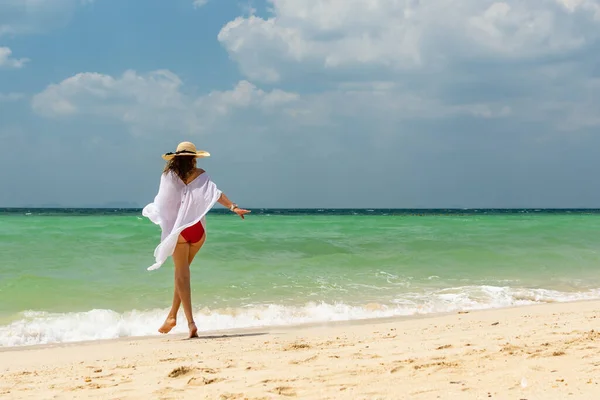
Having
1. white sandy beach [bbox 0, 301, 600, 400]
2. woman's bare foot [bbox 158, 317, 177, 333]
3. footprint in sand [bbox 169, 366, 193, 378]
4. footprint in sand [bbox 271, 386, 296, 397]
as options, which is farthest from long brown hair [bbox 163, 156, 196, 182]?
footprint in sand [bbox 271, 386, 296, 397]

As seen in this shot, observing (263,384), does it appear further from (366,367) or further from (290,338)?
(290,338)

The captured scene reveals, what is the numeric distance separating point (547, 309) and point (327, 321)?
270cm

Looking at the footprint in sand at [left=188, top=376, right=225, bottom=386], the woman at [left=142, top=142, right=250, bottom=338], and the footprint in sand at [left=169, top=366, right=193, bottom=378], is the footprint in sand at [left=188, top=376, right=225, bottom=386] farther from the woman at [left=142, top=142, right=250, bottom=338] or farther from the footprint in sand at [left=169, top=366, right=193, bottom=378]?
the woman at [left=142, top=142, right=250, bottom=338]

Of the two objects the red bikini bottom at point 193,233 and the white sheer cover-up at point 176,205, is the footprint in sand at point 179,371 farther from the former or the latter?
the red bikini bottom at point 193,233

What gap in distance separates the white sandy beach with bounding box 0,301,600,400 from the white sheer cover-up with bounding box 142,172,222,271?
95cm

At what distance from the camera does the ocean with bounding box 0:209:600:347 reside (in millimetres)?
7180

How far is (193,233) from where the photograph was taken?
5812 millimetres

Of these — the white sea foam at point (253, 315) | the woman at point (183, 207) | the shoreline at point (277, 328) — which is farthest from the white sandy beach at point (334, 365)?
the woman at point (183, 207)

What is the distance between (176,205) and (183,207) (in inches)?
4.7

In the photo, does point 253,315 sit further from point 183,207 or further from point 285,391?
point 285,391

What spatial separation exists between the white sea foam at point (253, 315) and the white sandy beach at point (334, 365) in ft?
2.02

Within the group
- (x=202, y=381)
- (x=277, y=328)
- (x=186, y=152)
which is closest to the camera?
(x=202, y=381)

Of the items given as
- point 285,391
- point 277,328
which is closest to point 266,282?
point 277,328

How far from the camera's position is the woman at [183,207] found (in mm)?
5695
